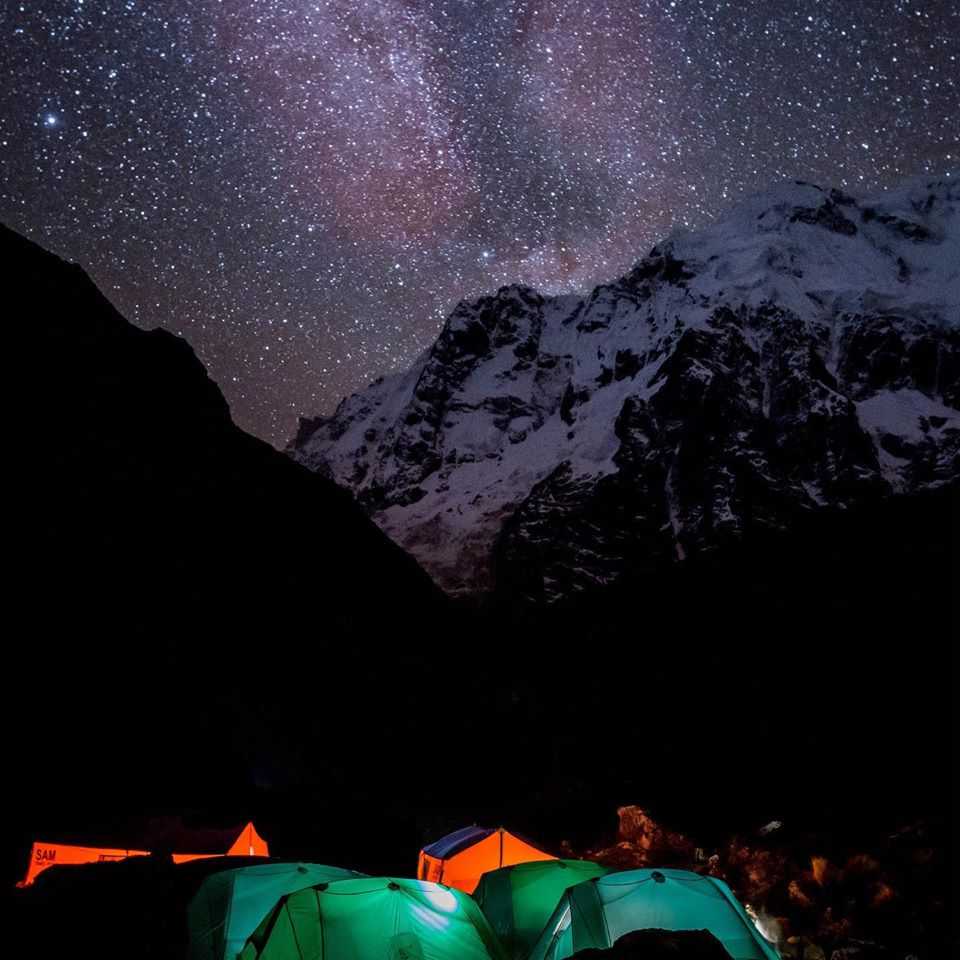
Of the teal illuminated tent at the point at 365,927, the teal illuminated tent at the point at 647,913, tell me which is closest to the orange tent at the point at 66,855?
the teal illuminated tent at the point at 365,927

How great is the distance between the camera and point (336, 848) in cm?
2202

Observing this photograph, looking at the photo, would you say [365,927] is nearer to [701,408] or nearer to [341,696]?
[341,696]

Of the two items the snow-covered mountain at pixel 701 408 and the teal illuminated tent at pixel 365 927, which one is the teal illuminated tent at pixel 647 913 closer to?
the teal illuminated tent at pixel 365 927

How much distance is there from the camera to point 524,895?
9.95 m

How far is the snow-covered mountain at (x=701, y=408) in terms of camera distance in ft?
346

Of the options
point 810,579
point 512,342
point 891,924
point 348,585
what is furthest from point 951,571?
point 512,342

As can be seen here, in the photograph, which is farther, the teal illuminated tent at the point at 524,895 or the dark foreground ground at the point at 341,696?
the dark foreground ground at the point at 341,696

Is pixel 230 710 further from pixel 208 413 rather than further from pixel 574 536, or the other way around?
pixel 574 536

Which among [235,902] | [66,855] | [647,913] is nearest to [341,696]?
[66,855]

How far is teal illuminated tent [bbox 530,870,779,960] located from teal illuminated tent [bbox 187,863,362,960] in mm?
3023

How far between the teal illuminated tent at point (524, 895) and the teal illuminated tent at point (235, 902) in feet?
8.85

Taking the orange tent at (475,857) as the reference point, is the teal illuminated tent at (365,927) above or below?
above

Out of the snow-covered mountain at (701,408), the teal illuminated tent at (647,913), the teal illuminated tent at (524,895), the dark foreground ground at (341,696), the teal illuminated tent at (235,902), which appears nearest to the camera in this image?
the teal illuminated tent at (647,913)

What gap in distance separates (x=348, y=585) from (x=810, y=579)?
120 feet
